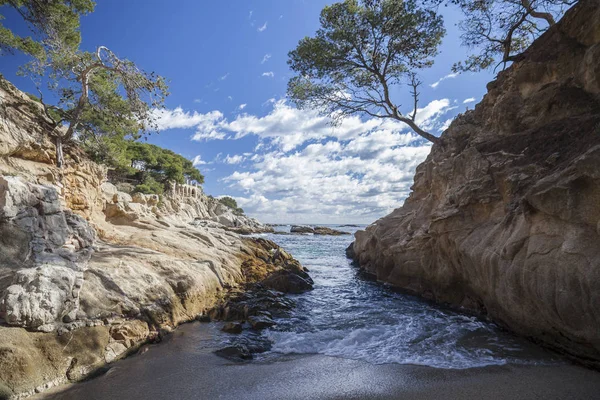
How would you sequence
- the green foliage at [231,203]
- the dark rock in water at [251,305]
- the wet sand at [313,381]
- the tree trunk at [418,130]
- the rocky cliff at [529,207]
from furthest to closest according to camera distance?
the green foliage at [231,203] < the tree trunk at [418,130] < the dark rock in water at [251,305] < the rocky cliff at [529,207] < the wet sand at [313,381]

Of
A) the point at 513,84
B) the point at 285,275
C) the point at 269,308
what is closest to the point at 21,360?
the point at 269,308

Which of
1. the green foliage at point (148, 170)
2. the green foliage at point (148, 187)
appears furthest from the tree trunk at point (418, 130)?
the green foliage at point (148, 187)

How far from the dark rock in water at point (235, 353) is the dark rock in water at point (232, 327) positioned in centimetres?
114

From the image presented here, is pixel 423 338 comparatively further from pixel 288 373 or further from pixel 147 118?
pixel 147 118

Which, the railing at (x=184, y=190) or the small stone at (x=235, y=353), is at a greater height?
the railing at (x=184, y=190)

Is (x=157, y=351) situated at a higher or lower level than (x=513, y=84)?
lower

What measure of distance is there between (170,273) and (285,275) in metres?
6.08

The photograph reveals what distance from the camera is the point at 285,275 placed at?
13.7m

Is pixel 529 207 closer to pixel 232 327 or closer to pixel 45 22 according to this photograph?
pixel 232 327

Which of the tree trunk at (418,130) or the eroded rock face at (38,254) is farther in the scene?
the tree trunk at (418,130)

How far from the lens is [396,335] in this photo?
7766 millimetres

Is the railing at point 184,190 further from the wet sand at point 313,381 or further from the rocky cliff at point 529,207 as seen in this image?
the wet sand at point 313,381

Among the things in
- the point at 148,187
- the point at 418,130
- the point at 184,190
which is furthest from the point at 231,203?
the point at 418,130

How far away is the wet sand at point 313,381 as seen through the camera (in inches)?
184
